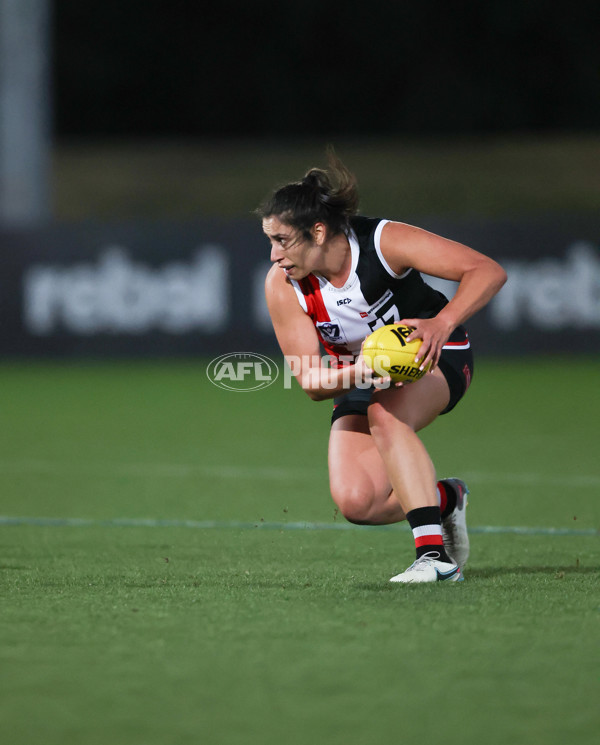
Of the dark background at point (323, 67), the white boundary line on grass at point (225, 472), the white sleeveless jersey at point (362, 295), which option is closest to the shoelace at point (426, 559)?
the white sleeveless jersey at point (362, 295)

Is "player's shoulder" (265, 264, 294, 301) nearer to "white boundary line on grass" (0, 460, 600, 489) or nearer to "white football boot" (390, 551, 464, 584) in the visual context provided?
"white football boot" (390, 551, 464, 584)

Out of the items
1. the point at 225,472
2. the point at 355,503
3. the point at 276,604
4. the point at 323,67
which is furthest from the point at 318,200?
the point at 323,67

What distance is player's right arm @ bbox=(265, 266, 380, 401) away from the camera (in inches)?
200

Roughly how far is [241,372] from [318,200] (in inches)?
439

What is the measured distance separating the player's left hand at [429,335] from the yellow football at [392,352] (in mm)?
19

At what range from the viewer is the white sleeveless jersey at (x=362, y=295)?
16.8ft

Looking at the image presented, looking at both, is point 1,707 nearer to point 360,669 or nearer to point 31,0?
point 360,669

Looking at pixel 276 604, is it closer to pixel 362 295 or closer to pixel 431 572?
pixel 431 572

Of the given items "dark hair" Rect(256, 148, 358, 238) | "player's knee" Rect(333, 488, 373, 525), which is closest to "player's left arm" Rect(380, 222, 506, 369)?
"dark hair" Rect(256, 148, 358, 238)

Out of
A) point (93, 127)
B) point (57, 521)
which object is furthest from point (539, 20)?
point (57, 521)

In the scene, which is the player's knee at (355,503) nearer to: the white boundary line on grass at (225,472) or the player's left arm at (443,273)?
the player's left arm at (443,273)

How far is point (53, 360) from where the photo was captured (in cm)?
Result: 1647

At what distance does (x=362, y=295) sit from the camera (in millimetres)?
5168

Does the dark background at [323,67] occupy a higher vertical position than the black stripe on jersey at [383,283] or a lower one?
higher
